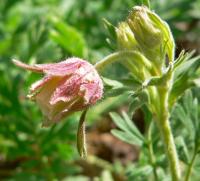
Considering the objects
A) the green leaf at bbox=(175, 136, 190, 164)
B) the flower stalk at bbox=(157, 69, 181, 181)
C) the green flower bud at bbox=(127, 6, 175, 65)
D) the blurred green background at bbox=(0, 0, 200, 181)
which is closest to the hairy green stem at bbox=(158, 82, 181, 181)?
the flower stalk at bbox=(157, 69, 181, 181)

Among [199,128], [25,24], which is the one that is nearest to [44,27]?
[25,24]

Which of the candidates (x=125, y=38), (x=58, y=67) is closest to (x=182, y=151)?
(x=125, y=38)

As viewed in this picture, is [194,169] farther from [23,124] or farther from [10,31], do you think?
[10,31]

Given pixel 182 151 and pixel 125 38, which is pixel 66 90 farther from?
pixel 182 151

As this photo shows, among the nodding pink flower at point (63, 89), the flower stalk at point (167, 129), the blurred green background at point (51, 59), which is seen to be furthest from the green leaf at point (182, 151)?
the nodding pink flower at point (63, 89)

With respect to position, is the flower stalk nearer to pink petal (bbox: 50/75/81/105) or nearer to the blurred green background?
pink petal (bbox: 50/75/81/105)

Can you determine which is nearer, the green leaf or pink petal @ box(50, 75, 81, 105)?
pink petal @ box(50, 75, 81, 105)

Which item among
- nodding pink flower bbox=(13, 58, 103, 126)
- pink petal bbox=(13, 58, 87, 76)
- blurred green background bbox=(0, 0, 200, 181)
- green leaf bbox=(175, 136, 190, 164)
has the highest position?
pink petal bbox=(13, 58, 87, 76)
